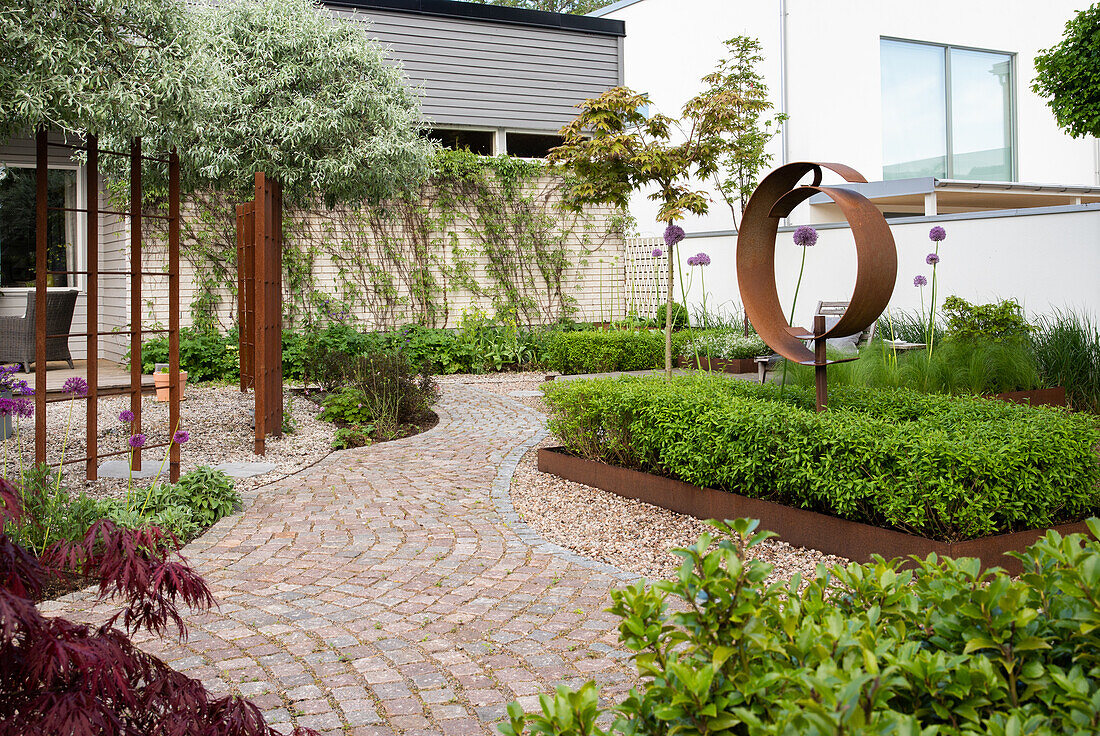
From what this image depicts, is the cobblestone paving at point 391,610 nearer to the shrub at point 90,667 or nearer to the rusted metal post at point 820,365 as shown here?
the shrub at point 90,667

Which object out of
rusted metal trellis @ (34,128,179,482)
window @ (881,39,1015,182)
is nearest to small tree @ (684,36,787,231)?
window @ (881,39,1015,182)

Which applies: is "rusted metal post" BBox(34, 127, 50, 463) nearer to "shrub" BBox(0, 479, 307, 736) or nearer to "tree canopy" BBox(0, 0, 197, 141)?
"tree canopy" BBox(0, 0, 197, 141)

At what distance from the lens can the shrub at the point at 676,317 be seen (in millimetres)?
13914

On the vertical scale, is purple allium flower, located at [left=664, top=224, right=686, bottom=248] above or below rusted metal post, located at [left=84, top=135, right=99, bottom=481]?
above

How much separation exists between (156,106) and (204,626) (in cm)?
320

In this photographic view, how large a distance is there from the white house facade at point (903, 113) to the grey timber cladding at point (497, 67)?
113 inches

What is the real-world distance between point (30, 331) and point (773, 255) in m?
8.57

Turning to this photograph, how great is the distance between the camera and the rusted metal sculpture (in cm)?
515

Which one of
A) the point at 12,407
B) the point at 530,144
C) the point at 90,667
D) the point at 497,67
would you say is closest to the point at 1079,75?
the point at 497,67

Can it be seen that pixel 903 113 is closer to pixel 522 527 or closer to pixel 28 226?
pixel 522 527

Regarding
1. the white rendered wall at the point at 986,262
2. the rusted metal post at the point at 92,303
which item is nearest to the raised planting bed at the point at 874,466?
the rusted metal post at the point at 92,303

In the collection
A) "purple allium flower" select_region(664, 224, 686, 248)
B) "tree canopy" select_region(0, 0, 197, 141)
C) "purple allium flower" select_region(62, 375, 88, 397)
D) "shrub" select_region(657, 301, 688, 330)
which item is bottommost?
"purple allium flower" select_region(62, 375, 88, 397)

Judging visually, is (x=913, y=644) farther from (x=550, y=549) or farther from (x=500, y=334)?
(x=500, y=334)

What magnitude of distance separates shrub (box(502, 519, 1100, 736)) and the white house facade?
382 inches
